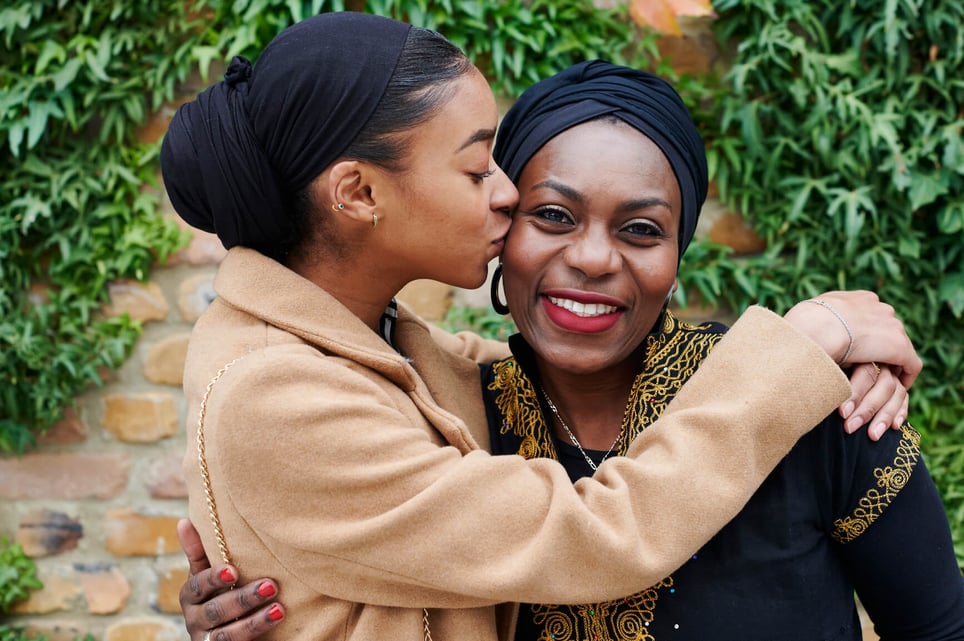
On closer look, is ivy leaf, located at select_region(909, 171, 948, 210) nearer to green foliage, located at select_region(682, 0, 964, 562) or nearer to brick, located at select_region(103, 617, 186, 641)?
green foliage, located at select_region(682, 0, 964, 562)

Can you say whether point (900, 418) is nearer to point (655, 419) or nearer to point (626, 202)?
point (655, 419)

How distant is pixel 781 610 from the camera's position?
6.09 ft

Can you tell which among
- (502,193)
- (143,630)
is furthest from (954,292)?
(143,630)

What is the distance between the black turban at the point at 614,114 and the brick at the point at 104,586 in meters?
2.47

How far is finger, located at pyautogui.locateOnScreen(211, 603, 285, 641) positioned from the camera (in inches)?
67.4

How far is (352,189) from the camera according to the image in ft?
5.96

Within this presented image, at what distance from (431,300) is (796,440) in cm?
199

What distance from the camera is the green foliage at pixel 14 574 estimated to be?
3582mm

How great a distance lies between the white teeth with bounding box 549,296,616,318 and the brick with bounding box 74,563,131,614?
98.9 inches

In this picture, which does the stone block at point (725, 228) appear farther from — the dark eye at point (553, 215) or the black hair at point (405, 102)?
the black hair at point (405, 102)

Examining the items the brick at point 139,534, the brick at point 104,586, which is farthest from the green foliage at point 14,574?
the brick at point 139,534

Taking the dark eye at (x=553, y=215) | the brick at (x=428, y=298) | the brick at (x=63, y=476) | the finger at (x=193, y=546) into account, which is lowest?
the brick at (x=63, y=476)

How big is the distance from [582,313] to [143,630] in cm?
259

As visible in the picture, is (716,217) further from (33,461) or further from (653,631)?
(33,461)
